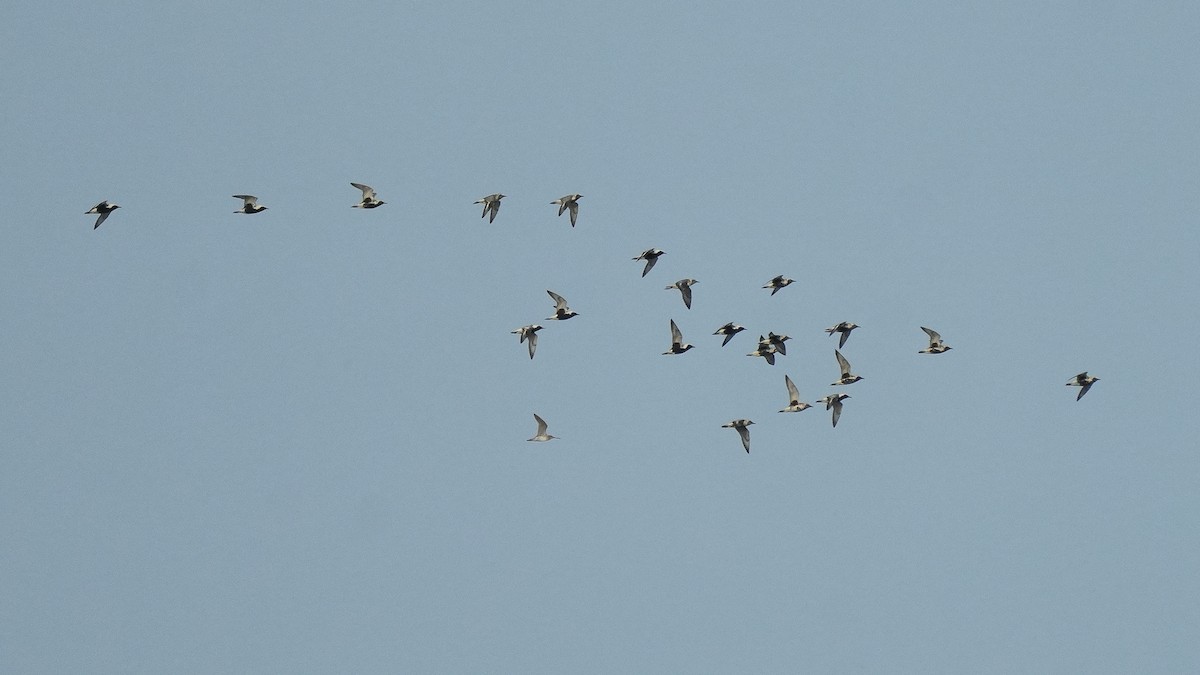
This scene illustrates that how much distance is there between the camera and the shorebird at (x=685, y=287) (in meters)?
87.9

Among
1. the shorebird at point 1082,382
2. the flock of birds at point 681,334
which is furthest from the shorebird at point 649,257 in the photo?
the shorebird at point 1082,382

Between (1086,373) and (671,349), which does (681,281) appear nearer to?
(671,349)

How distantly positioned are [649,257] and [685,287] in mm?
2121

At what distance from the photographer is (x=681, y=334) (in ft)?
295

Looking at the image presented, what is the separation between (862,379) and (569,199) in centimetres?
1678

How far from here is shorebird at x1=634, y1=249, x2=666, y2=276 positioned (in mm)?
88062

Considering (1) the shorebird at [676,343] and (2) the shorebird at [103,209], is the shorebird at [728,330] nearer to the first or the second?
(1) the shorebird at [676,343]

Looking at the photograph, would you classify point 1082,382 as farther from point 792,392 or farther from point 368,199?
point 368,199

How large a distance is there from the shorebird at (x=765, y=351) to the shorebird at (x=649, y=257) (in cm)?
637

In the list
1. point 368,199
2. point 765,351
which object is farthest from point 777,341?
point 368,199

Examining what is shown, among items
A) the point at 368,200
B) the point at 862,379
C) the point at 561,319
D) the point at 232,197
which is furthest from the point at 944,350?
the point at 232,197

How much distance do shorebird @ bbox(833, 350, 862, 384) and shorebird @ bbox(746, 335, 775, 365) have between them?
138 inches

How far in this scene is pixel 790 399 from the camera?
302 ft

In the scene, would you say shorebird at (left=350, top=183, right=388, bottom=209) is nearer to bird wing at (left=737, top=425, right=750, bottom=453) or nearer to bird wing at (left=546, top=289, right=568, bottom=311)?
bird wing at (left=546, top=289, right=568, bottom=311)
